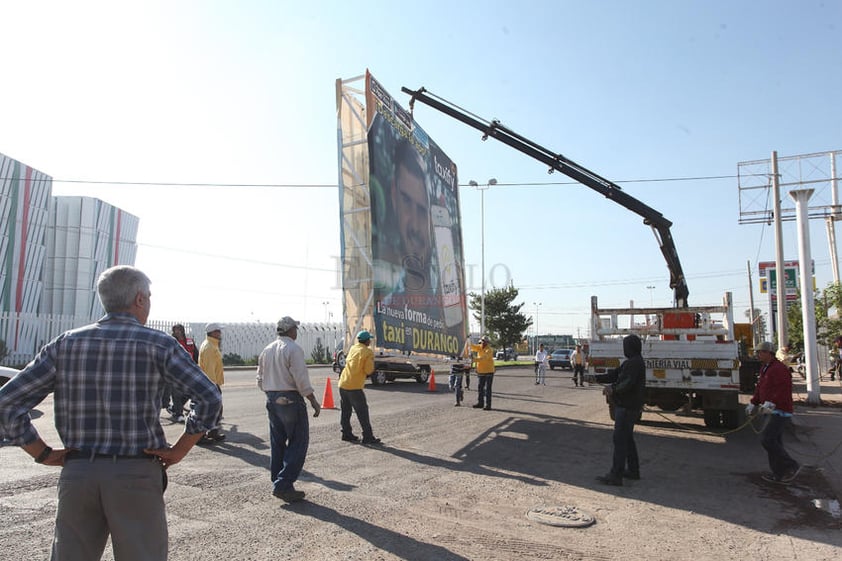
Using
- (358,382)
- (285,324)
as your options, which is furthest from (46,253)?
(285,324)

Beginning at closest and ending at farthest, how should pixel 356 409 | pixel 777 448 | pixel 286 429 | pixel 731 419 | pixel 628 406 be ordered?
pixel 286 429
pixel 628 406
pixel 777 448
pixel 356 409
pixel 731 419

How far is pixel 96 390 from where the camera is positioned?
7.93 feet

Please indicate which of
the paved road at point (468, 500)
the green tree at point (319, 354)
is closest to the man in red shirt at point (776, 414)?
the paved road at point (468, 500)

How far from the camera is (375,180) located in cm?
1077

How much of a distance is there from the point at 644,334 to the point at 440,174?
21.3 ft

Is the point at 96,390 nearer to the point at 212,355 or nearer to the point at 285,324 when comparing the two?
the point at 285,324

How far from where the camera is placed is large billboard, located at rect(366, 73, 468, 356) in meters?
11.0

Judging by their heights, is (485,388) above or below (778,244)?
below

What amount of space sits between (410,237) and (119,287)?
9.79 m

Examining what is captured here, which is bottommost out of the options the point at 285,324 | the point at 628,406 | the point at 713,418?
the point at 713,418

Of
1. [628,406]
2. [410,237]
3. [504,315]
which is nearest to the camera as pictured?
[628,406]

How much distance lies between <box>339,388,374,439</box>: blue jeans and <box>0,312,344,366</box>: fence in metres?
18.5

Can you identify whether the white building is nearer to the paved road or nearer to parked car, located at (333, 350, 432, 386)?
parked car, located at (333, 350, 432, 386)

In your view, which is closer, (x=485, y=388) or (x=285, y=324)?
(x=285, y=324)
